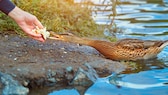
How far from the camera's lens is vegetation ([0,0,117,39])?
25.0 ft

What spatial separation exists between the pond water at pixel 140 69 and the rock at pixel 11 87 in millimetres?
404

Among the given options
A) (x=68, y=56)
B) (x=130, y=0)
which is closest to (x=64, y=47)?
(x=68, y=56)

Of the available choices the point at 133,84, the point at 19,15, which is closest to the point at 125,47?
the point at 133,84

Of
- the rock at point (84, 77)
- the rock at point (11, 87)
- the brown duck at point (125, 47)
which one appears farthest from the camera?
the brown duck at point (125, 47)

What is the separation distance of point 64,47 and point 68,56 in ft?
1.58

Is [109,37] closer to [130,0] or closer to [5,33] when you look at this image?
[5,33]

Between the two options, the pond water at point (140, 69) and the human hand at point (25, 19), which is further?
the human hand at point (25, 19)

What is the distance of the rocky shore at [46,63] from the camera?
5.37m

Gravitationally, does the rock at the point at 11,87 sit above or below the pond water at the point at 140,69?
above

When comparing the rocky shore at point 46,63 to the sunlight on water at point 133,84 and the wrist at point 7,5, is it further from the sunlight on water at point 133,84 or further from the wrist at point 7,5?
the wrist at point 7,5

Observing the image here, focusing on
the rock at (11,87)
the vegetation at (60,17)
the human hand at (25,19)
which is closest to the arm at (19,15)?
the human hand at (25,19)

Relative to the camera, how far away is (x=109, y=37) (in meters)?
8.31

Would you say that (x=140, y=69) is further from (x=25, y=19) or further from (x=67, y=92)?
(x=25, y=19)

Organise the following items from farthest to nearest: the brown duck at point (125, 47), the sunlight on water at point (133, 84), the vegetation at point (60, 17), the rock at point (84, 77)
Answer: the vegetation at point (60, 17)
the brown duck at point (125, 47)
the rock at point (84, 77)
the sunlight on water at point (133, 84)
